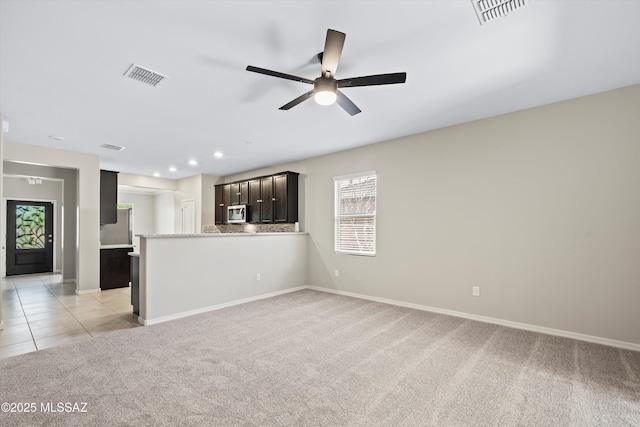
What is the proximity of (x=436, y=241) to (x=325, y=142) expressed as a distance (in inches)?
93.9

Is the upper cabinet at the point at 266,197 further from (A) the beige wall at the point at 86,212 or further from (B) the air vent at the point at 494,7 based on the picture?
(B) the air vent at the point at 494,7

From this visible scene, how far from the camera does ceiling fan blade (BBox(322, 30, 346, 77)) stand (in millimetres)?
1955

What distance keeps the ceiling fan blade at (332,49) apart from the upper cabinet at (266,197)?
3913mm

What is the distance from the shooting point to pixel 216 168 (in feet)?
23.7

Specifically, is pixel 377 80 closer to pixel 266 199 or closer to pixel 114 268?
pixel 266 199

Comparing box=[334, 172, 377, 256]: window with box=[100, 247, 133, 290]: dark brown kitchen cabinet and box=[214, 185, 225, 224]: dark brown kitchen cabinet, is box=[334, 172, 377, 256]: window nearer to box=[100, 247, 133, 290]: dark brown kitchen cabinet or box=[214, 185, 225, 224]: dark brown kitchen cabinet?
box=[214, 185, 225, 224]: dark brown kitchen cabinet

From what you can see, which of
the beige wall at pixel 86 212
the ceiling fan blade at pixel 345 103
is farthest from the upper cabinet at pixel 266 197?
the ceiling fan blade at pixel 345 103

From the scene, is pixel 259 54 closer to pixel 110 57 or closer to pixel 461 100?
pixel 110 57

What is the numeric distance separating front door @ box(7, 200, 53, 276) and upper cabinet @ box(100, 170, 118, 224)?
3231mm

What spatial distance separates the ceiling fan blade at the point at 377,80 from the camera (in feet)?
7.32

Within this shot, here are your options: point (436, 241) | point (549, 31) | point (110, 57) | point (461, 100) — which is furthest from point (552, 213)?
point (110, 57)

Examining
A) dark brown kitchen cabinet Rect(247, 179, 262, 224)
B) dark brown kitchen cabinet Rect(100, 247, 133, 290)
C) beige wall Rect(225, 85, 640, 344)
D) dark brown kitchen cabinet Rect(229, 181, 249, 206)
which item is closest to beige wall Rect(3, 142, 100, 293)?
dark brown kitchen cabinet Rect(100, 247, 133, 290)

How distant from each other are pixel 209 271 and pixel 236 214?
2903 millimetres

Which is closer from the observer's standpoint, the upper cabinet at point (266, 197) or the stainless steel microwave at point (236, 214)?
the upper cabinet at point (266, 197)
